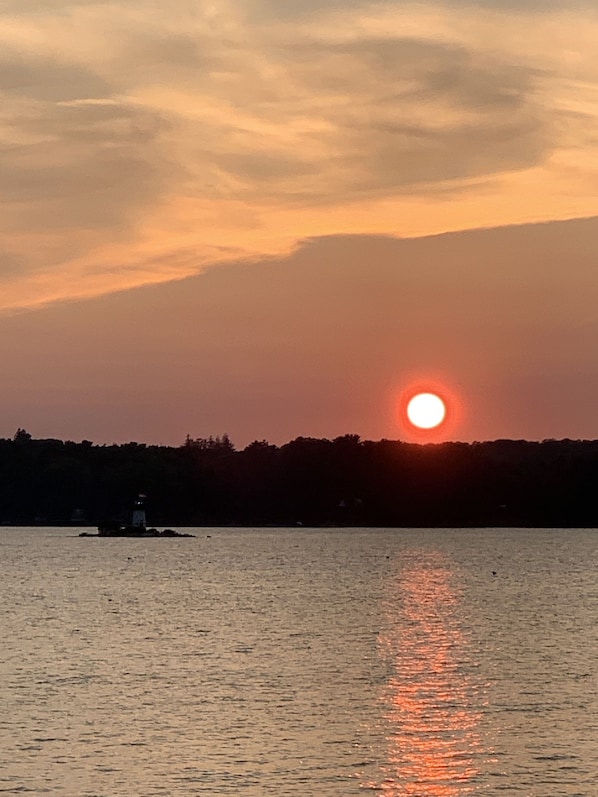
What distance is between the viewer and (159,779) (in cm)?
4462

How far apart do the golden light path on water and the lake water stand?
0.34 feet

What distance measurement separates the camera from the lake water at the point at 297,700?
4522cm

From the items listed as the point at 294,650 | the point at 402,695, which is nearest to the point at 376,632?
the point at 294,650

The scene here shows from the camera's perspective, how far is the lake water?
148ft

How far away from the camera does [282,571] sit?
194m

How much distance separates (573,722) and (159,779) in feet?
59.4

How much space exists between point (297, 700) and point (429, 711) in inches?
245

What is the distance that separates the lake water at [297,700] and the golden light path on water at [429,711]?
103mm

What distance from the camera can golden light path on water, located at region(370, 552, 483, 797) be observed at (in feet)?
147

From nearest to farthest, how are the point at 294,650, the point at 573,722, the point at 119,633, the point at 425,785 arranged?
the point at 425,785
the point at 573,722
the point at 294,650
the point at 119,633

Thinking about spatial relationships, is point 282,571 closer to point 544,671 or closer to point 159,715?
point 544,671

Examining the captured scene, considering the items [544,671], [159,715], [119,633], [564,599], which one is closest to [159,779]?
[159,715]

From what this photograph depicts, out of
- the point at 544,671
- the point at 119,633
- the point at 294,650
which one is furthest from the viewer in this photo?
the point at 119,633

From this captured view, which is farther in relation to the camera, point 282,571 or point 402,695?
point 282,571
